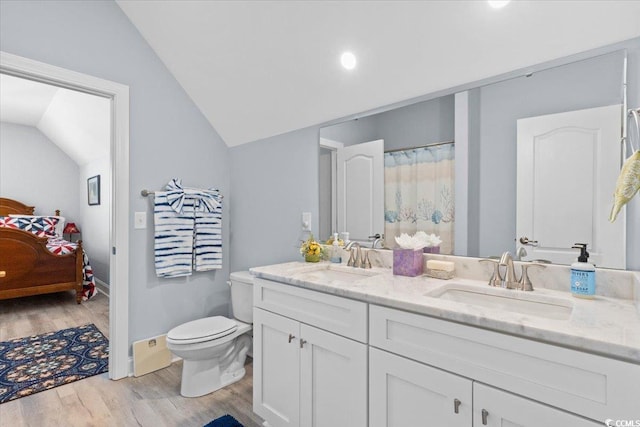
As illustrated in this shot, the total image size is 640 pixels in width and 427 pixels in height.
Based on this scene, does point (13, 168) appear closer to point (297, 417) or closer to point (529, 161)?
point (297, 417)

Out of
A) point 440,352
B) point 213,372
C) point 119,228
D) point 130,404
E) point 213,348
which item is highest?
point 119,228

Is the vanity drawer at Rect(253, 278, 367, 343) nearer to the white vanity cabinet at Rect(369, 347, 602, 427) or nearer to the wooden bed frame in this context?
the white vanity cabinet at Rect(369, 347, 602, 427)

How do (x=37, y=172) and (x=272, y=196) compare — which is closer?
Answer: (x=272, y=196)

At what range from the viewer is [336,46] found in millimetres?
1875

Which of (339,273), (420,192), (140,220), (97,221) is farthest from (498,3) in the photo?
(97,221)

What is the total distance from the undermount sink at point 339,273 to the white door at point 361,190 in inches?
10.4

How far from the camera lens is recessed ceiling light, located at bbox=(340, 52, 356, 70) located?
6.12 ft

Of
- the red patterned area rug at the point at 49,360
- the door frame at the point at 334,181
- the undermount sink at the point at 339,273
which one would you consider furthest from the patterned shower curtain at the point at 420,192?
the red patterned area rug at the point at 49,360

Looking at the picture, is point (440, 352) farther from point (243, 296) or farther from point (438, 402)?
point (243, 296)

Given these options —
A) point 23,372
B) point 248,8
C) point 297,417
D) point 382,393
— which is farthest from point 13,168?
point 382,393

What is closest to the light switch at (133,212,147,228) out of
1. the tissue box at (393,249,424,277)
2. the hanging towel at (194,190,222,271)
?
the hanging towel at (194,190,222,271)

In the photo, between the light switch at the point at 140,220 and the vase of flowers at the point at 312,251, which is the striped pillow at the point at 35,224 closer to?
the light switch at the point at 140,220

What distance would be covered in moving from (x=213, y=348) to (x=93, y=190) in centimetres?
425

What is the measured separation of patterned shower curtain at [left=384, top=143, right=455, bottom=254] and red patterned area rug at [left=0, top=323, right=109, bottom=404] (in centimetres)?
249
